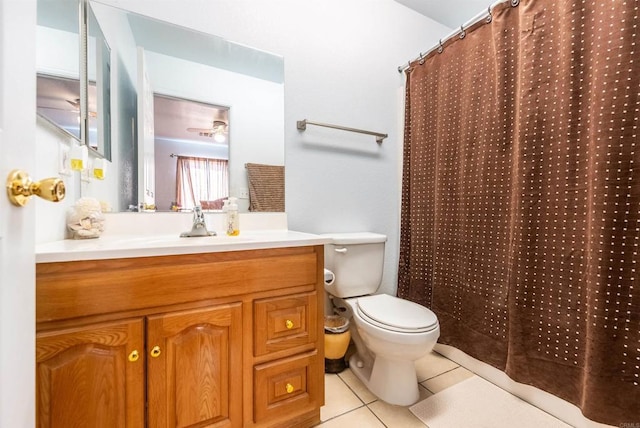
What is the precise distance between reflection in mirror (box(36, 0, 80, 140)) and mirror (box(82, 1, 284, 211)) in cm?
19

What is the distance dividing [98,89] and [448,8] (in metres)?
2.30

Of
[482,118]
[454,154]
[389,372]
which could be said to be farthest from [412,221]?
[389,372]

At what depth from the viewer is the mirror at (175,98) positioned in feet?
4.26

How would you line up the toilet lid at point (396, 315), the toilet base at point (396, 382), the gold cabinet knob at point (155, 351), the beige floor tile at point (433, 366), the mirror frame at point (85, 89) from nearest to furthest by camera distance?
the gold cabinet knob at point (155, 351) → the mirror frame at point (85, 89) → the toilet lid at point (396, 315) → the toilet base at point (396, 382) → the beige floor tile at point (433, 366)

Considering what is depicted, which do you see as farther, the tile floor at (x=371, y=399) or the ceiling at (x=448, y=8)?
the ceiling at (x=448, y=8)

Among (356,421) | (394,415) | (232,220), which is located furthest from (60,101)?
(394,415)

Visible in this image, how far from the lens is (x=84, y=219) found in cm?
106

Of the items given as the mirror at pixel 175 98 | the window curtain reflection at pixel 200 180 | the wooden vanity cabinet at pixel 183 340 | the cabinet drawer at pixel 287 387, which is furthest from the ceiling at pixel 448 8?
the cabinet drawer at pixel 287 387

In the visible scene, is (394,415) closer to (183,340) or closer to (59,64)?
(183,340)

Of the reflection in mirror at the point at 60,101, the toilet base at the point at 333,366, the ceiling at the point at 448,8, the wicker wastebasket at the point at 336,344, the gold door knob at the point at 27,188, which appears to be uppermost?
the ceiling at the point at 448,8

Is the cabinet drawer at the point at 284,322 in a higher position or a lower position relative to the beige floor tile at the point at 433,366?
higher

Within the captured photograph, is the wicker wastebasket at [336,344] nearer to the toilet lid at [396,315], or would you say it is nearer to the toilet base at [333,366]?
the toilet base at [333,366]

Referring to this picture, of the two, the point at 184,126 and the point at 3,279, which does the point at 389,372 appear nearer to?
the point at 3,279

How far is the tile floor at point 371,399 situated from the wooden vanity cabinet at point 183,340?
134 millimetres
